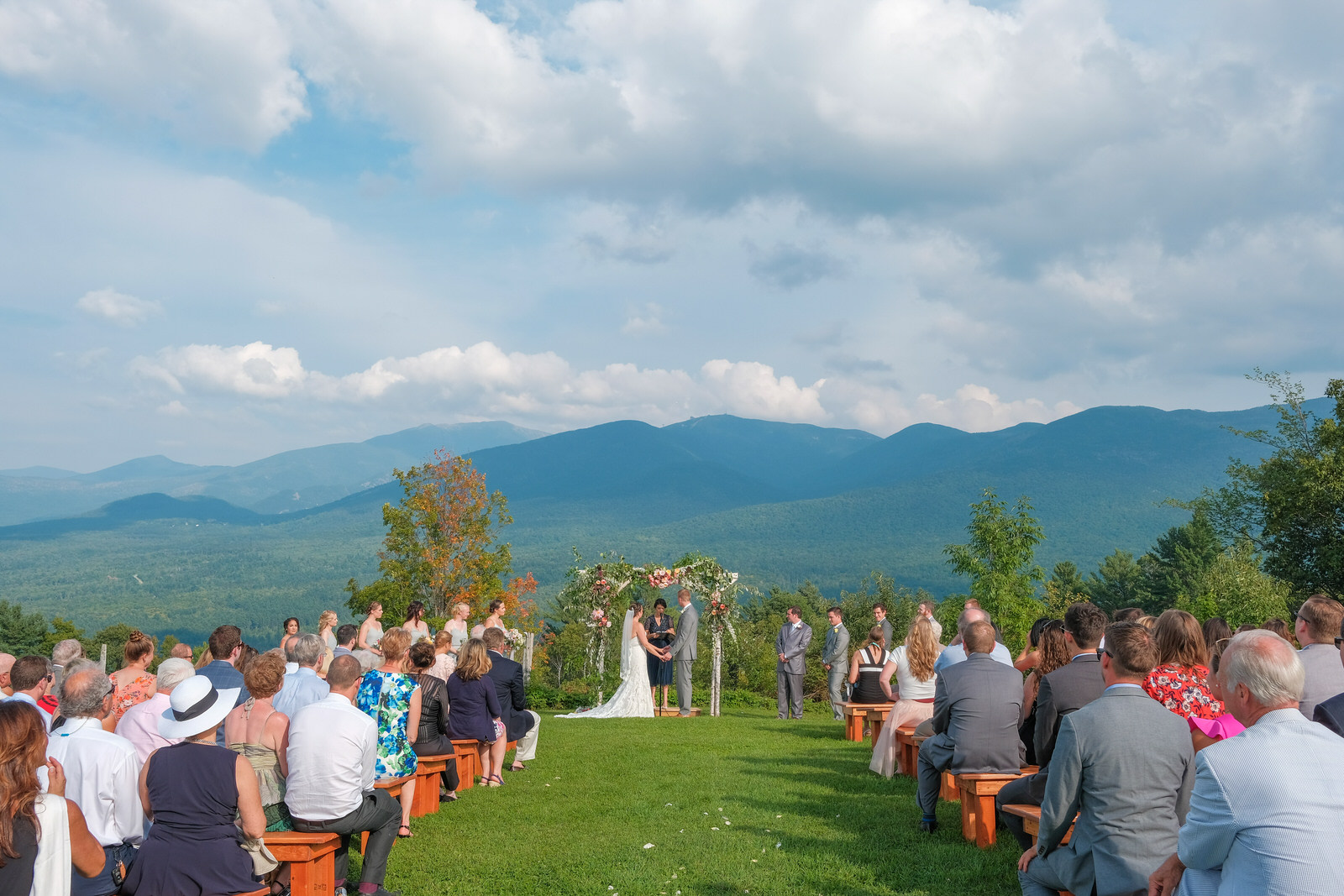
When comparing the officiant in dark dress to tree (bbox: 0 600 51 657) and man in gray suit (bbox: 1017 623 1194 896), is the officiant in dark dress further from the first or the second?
tree (bbox: 0 600 51 657)

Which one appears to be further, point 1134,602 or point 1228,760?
point 1134,602

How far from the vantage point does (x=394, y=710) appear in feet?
23.9

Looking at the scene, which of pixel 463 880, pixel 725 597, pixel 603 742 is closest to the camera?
pixel 463 880

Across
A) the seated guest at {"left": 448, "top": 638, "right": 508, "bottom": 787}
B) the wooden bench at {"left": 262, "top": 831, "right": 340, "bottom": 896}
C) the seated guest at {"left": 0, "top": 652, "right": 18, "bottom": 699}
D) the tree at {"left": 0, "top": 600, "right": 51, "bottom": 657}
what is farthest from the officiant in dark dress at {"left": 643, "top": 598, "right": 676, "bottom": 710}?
the tree at {"left": 0, "top": 600, "right": 51, "bottom": 657}

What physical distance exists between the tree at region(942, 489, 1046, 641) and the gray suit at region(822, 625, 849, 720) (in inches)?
379

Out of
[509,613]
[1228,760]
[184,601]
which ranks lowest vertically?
[184,601]

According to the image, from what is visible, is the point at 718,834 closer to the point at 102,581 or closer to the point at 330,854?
the point at 330,854

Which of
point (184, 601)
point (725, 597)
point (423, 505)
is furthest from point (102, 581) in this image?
point (725, 597)

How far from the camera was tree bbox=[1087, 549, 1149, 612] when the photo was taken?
209 feet

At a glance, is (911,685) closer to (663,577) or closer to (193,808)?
(193,808)

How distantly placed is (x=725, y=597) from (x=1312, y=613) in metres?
13.4

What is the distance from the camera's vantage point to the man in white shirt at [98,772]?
4.82 metres

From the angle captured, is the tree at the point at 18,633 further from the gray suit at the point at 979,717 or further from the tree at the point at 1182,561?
the tree at the point at 1182,561

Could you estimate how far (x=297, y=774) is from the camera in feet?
18.9
